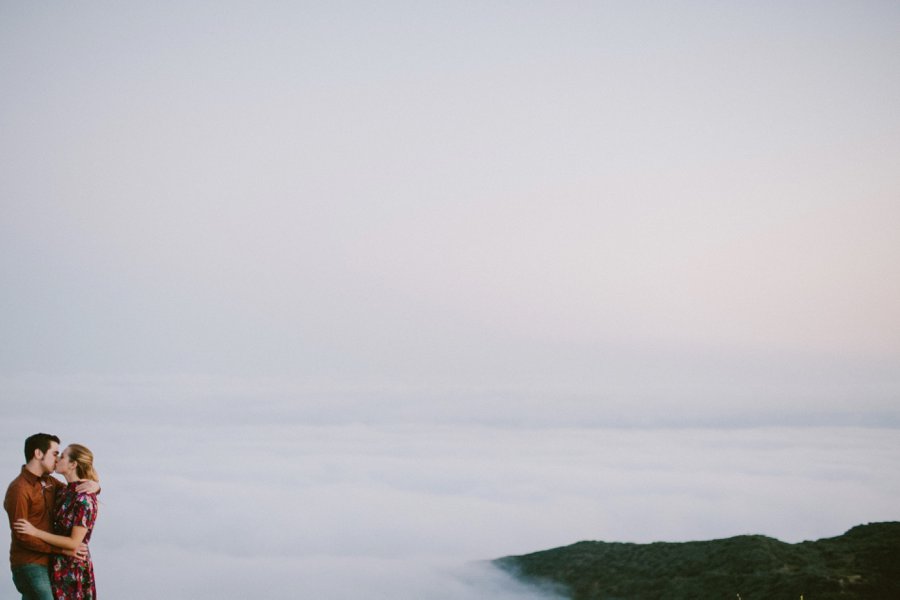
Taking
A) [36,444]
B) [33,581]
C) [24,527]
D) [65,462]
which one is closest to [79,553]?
[33,581]

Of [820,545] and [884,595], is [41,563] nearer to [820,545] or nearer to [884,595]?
[884,595]

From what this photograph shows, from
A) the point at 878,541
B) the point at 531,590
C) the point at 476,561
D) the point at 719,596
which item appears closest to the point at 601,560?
the point at 531,590

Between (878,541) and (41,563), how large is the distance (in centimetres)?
2233

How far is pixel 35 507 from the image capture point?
36.8 ft

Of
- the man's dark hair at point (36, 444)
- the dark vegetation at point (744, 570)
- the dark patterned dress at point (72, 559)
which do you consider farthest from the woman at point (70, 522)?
the dark vegetation at point (744, 570)

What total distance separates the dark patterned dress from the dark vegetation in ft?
58.4

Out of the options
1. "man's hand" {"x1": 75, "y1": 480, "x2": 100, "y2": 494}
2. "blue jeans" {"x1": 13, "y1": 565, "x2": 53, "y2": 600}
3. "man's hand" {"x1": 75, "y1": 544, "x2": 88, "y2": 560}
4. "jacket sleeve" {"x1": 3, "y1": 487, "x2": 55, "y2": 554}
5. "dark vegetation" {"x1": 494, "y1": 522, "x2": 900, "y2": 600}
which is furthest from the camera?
"dark vegetation" {"x1": 494, "y1": 522, "x2": 900, "y2": 600}

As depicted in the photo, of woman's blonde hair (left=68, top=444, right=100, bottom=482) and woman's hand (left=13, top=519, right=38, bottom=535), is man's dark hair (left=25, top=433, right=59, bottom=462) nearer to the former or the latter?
woman's blonde hair (left=68, top=444, right=100, bottom=482)

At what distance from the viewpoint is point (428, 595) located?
4447cm

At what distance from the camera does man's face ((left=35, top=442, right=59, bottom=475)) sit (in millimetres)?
11188

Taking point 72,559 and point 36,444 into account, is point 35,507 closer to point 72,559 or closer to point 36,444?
point 36,444

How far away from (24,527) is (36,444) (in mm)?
1146

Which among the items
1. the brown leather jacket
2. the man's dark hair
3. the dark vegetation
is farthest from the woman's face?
the dark vegetation

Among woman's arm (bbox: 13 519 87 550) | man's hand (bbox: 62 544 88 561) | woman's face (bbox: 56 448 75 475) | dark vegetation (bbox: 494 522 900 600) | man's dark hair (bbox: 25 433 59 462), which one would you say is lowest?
dark vegetation (bbox: 494 522 900 600)
